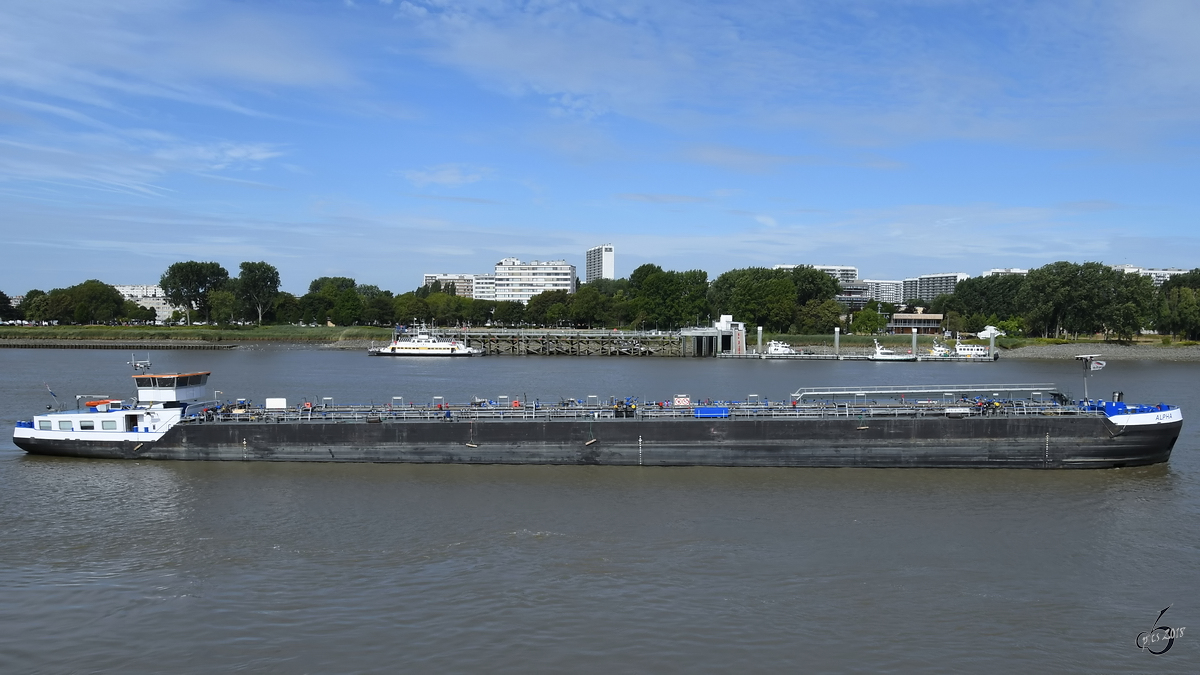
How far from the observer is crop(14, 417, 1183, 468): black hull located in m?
28.5

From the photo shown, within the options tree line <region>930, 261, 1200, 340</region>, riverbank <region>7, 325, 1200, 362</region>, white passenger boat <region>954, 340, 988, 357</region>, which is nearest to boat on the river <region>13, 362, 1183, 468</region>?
white passenger boat <region>954, 340, 988, 357</region>

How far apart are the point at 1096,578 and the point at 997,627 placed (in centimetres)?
451

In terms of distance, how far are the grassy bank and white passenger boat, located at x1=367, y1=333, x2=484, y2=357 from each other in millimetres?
25826

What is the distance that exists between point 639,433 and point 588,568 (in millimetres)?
11625

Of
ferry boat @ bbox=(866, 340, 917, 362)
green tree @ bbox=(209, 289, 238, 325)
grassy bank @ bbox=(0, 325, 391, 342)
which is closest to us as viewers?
ferry boat @ bbox=(866, 340, 917, 362)

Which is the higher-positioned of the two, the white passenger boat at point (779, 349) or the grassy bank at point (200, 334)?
the grassy bank at point (200, 334)

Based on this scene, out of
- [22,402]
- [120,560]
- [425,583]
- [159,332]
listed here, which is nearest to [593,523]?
[425,583]

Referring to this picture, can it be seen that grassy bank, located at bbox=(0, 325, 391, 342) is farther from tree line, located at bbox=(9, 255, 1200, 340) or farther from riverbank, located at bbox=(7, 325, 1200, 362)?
tree line, located at bbox=(9, 255, 1200, 340)

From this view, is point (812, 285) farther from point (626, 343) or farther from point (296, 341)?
point (296, 341)

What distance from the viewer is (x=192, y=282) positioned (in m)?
154

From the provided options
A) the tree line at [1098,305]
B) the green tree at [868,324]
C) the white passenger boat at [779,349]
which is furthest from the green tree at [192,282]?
the tree line at [1098,305]

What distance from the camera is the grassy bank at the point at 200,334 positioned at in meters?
127

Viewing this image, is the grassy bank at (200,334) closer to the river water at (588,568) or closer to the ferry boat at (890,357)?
the ferry boat at (890,357)

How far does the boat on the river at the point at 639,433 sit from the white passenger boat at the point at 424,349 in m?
74.3
